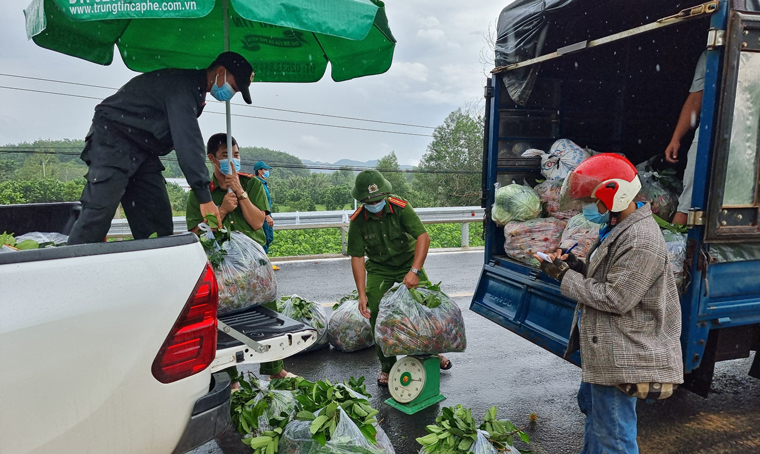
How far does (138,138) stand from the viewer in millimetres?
3176

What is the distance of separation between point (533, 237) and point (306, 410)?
2.47 metres

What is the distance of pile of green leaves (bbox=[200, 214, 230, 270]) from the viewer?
3.06 metres

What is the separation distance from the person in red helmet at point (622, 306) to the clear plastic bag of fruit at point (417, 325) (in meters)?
1.20

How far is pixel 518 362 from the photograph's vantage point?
15.6 feet

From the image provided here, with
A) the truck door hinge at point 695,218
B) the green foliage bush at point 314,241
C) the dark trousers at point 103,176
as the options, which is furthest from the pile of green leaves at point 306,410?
the green foliage bush at point 314,241

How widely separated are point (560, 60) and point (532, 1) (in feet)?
2.14

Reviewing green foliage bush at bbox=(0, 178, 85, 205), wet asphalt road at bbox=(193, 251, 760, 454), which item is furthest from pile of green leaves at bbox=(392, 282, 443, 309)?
green foliage bush at bbox=(0, 178, 85, 205)

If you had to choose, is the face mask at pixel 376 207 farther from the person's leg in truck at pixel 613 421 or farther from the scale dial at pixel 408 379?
the person's leg in truck at pixel 613 421

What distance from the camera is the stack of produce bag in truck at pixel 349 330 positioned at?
4.80 meters

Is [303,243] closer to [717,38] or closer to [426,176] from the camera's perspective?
[717,38]

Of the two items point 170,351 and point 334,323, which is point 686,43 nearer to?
point 334,323

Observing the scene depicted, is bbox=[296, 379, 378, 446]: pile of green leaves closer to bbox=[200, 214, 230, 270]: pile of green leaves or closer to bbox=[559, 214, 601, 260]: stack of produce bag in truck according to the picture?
bbox=[200, 214, 230, 270]: pile of green leaves

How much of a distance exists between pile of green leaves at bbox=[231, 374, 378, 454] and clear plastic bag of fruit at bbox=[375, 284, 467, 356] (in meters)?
0.55

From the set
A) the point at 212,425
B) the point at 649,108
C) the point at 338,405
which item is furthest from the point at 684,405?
the point at 212,425
